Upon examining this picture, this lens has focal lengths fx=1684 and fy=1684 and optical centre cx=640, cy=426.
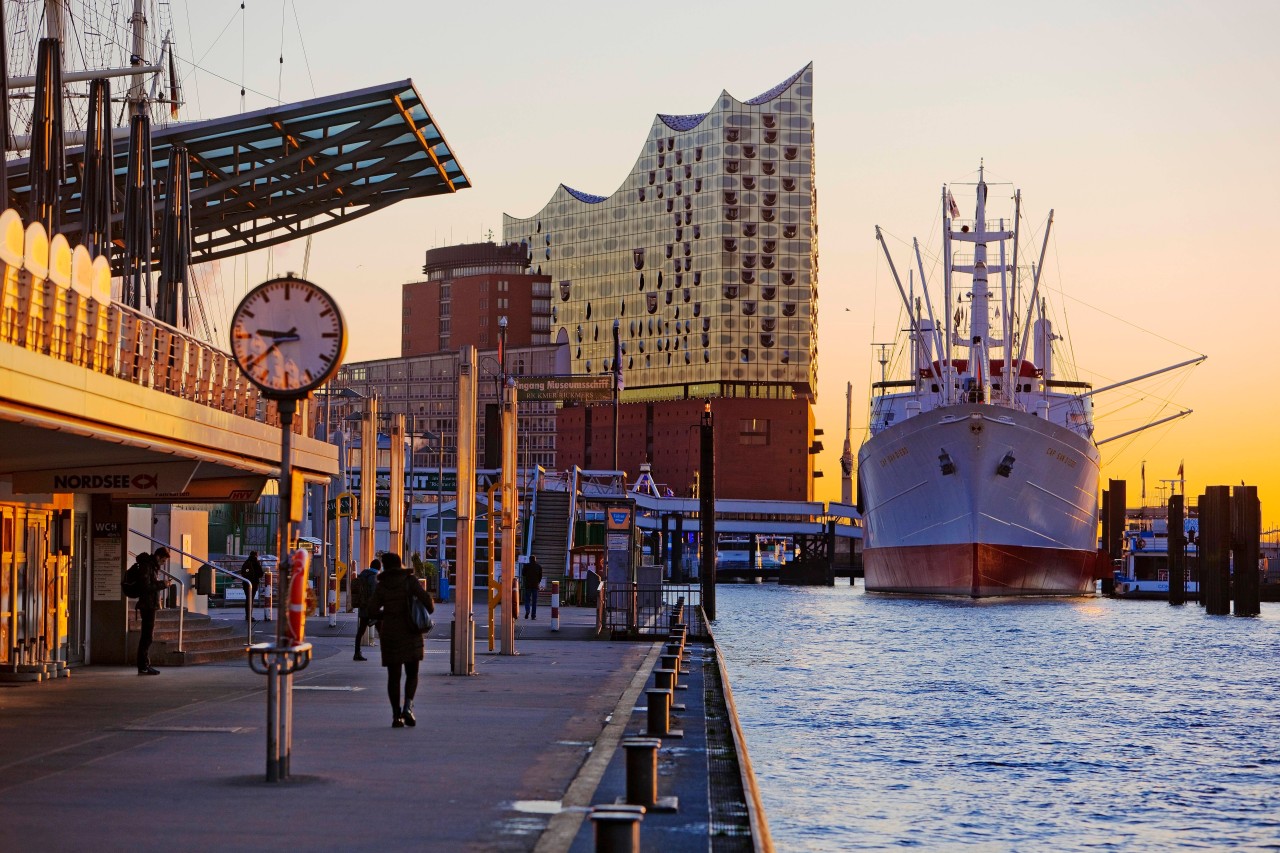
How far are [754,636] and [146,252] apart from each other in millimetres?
31640

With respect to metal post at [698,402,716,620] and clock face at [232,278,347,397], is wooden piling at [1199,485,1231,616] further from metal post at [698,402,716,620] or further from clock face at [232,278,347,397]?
clock face at [232,278,347,397]

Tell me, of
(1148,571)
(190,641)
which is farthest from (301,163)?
(1148,571)

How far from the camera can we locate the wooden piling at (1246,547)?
263 ft

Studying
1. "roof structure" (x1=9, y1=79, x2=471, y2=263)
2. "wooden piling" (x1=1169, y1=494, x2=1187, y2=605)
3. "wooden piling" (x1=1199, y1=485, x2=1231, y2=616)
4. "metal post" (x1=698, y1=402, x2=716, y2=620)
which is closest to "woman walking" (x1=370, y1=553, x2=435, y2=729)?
"roof structure" (x1=9, y1=79, x2=471, y2=263)

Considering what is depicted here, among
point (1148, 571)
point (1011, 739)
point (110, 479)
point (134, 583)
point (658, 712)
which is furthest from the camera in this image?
point (1148, 571)

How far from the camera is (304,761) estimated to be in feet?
46.8

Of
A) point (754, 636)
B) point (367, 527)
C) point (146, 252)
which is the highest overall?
point (146, 252)

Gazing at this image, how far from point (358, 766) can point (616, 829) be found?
6.08 meters

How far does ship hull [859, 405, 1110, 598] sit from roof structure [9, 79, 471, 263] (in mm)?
46597

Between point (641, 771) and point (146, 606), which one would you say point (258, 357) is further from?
point (146, 606)

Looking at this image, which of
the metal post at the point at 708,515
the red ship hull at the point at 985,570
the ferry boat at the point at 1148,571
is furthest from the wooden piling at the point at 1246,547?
the metal post at the point at 708,515

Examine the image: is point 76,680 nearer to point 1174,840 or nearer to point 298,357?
point 298,357

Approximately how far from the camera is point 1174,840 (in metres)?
18.2

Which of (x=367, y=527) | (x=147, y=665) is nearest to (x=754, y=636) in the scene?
(x=367, y=527)
